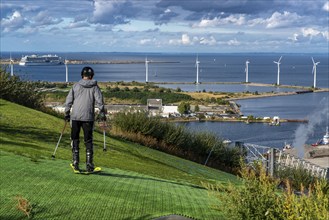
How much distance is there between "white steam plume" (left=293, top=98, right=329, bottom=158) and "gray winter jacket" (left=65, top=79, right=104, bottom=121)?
50.2m

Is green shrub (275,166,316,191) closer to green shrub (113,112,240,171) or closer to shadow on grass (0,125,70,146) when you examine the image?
green shrub (113,112,240,171)

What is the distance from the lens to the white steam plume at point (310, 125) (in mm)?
64169

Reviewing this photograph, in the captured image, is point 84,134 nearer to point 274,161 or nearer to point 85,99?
point 85,99

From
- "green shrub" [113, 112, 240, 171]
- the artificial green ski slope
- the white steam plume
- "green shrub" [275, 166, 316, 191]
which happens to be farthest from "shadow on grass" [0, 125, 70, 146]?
the white steam plume

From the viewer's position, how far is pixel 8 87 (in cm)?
2239

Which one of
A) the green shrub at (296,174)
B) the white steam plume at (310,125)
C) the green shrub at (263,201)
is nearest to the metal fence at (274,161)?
the green shrub at (296,174)

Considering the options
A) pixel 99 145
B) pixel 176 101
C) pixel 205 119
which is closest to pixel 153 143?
pixel 99 145

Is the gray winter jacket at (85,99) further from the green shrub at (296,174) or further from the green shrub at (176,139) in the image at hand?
the green shrub at (296,174)

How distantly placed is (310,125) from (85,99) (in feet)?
258

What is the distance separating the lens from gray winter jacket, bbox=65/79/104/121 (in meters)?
8.16

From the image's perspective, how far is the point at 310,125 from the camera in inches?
3258

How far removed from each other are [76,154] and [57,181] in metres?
1.00

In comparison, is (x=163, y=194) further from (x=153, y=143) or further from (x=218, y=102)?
(x=218, y=102)

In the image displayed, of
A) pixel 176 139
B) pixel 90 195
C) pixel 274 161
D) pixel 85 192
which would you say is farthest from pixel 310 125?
pixel 90 195
